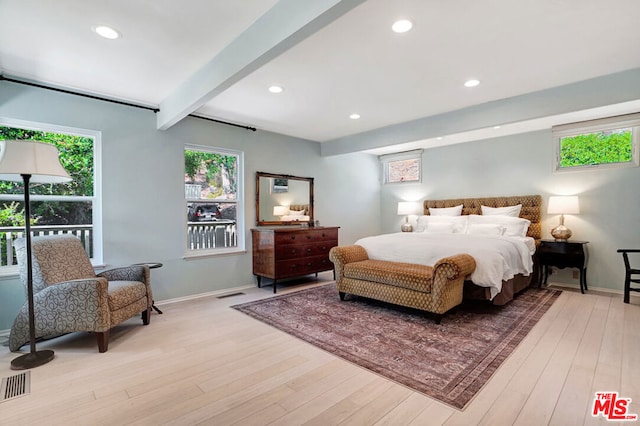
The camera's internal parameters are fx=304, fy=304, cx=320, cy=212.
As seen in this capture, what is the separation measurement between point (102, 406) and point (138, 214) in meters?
2.32

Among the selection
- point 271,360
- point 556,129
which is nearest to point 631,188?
point 556,129

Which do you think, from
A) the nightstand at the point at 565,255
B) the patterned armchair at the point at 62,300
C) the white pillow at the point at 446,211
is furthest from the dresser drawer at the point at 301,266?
the nightstand at the point at 565,255

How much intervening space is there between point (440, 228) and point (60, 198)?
5.22m

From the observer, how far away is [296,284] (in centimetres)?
488

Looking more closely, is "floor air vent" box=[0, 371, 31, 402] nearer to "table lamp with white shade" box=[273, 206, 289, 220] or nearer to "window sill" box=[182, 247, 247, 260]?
"window sill" box=[182, 247, 247, 260]

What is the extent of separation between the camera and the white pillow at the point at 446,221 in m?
5.05

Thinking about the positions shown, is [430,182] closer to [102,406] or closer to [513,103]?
[513,103]

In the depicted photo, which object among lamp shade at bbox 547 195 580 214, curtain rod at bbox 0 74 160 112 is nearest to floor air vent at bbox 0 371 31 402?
curtain rod at bbox 0 74 160 112

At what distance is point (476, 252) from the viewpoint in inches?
134

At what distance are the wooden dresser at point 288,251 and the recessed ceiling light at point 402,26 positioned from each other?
114 inches

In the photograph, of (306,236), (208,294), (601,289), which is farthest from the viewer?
(306,236)

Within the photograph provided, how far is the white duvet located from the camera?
327cm

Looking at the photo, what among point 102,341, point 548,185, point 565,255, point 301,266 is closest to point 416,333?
point 301,266

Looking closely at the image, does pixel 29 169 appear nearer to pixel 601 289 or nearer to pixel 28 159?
pixel 28 159
